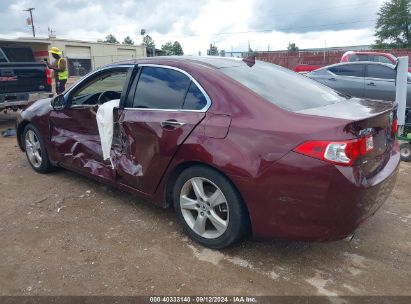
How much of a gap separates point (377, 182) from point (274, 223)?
2.58ft

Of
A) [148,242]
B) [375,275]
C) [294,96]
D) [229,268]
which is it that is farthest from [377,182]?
[148,242]

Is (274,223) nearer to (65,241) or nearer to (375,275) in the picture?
(375,275)

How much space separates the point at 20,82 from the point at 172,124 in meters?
6.93

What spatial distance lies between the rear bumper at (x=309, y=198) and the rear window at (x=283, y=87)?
59 cm

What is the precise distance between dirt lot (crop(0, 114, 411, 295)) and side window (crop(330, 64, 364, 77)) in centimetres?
619

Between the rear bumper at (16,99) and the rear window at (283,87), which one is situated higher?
the rear window at (283,87)

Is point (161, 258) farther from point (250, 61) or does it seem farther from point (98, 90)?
point (98, 90)

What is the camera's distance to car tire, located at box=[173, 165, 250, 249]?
9.73 feet

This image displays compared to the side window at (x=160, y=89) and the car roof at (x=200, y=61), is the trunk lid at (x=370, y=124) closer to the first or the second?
the car roof at (x=200, y=61)

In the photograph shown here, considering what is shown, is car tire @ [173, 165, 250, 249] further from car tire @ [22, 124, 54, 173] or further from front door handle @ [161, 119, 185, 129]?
car tire @ [22, 124, 54, 173]

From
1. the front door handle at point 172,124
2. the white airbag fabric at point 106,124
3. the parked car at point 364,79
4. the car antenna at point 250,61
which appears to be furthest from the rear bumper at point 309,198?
the parked car at point 364,79

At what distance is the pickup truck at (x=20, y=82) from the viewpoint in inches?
333

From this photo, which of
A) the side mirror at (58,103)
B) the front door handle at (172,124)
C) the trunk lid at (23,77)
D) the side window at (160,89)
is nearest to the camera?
the front door handle at (172,124)

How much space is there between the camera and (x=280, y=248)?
3.30 m
